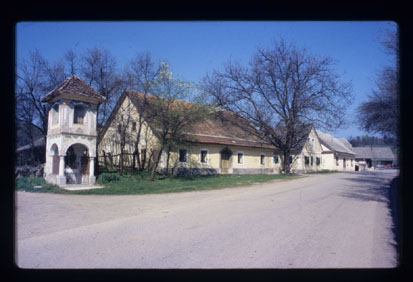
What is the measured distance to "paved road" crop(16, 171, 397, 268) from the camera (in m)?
4.48

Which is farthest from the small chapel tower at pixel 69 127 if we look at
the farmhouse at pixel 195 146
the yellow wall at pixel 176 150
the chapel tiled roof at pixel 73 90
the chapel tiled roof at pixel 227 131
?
the chapel tiled roof at pixel 227 131

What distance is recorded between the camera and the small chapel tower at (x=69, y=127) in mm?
15562

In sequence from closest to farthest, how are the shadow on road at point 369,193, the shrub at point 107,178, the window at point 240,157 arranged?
the shadow on road at point 369,193
the shrub at point 107,178
the window at point 240,157

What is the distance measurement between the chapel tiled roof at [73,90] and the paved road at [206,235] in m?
7.60

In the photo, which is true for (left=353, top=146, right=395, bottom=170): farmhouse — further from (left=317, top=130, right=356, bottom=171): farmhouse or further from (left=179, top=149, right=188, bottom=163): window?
(left=179, top=149, right=188, bottom=163): window

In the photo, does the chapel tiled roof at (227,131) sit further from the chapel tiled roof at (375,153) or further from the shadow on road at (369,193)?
the chapel tiled roof at (375,153)

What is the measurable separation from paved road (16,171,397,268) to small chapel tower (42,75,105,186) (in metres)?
6.17

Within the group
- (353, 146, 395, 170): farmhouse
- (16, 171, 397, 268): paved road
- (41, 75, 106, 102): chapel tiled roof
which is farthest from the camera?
(353, 146, 395, 170): farmhouse

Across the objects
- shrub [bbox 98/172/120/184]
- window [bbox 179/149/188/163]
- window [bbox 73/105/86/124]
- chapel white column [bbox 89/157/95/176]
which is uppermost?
window [bbox 73/105/86/124]

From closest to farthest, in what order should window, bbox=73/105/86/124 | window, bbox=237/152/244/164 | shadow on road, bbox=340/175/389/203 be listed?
1. shadow on road, bbox=340/175/389/203
2. window, bbox=73/105/86/124
3. window, bbox=237/152/244/164

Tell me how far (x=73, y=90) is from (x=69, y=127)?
2097 mm

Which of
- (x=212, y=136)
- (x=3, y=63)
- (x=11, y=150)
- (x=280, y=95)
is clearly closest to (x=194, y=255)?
(x=11, y=150)

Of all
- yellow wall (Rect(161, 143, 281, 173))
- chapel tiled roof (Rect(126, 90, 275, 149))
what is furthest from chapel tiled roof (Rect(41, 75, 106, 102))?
chapel tiled roof (Rect(126, 90, 275, 149))

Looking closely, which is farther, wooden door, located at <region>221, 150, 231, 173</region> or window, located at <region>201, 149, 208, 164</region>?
wooden door, located at <region>221, 150, 231, 173</region>
